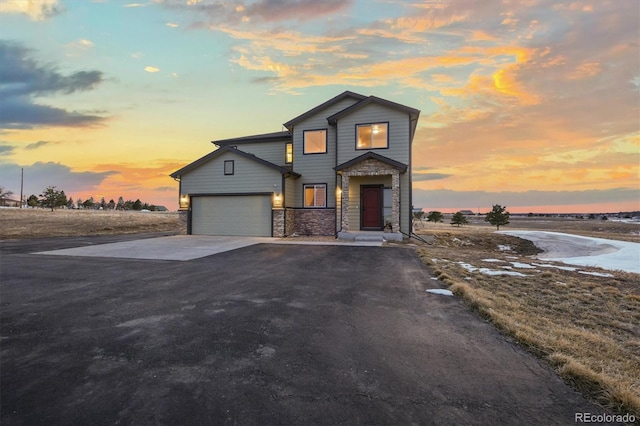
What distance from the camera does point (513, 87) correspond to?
15.5 meters

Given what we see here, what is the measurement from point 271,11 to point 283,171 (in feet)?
27.5

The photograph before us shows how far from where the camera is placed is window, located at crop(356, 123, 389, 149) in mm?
17031

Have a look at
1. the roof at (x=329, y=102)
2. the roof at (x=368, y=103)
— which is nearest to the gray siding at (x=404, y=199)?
the roof at (x=368, y=103)

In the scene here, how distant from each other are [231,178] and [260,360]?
16279 millimetres

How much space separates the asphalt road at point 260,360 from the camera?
205cm

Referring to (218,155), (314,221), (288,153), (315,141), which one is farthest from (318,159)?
(218,155)

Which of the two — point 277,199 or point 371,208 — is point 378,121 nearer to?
point 371,208

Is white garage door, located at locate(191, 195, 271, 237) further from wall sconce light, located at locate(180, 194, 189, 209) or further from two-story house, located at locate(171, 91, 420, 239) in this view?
wall sconce light, located at locate(180, 194, 189, 209)

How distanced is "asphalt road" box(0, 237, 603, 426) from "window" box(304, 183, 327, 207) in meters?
12.3

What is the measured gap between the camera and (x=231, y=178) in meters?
17.8

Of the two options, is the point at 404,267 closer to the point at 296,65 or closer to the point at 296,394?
the point at 296,394

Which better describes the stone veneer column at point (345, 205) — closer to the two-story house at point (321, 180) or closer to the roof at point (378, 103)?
the two-story house at point (321, 180)

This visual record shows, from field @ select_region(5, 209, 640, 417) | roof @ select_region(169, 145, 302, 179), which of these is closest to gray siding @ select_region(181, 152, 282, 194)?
roof @ select_region(169, 145, 302, 179)

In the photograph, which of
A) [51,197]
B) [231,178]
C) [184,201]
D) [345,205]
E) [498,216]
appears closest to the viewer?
[345,205]
